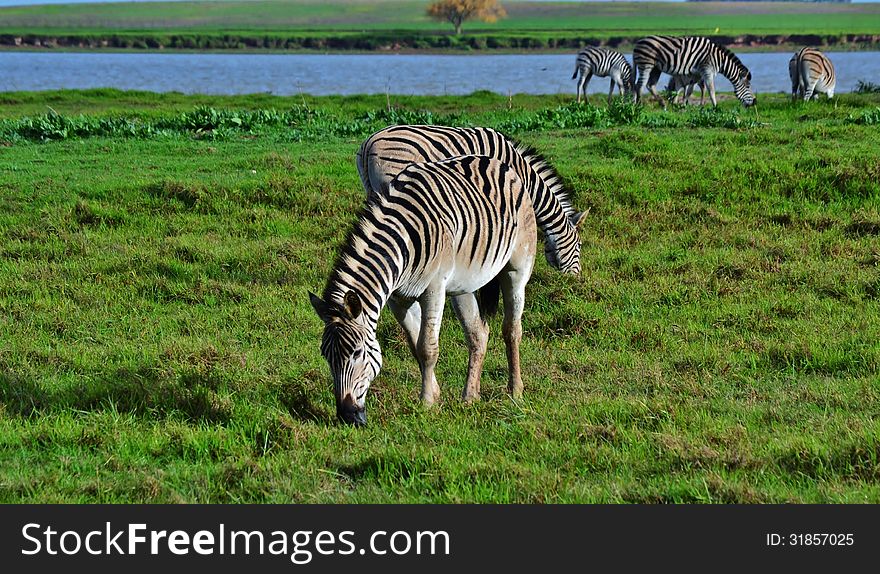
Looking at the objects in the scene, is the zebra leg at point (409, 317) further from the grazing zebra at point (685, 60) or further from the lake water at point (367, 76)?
the lake water at point (367, 76)

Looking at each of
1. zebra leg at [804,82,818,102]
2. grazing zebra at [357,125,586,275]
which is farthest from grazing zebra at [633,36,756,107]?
grazing zebra at [357,125,586,275]

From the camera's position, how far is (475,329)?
6.63 meters

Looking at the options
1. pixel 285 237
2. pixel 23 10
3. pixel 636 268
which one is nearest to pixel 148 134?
pixel 285 237

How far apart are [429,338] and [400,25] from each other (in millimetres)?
120517

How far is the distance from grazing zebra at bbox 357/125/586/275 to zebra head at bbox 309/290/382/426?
89.5 inches

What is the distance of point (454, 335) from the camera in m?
8.25

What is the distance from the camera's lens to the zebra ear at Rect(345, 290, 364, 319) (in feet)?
17.3

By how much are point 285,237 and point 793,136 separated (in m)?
8.24

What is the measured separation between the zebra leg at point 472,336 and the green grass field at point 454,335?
0.16 meters

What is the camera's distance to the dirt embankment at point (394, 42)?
81812 millimetres

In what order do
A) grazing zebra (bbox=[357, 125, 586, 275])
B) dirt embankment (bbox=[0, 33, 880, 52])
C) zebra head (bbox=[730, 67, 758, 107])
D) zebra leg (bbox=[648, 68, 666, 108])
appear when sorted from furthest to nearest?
dirt embankment (bbox=[0, 33, 880, 52]), zebra leg (bbox=[648, 68, 666, 108]), zebra head (bbox=[730, 67, 758, 107]), grazing zebra (bbox=[357, 125, 586, 275])

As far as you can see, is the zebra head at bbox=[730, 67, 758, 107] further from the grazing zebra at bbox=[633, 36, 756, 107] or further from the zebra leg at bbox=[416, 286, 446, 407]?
the zebra leg at bbox=[416, 286, 446, 407]

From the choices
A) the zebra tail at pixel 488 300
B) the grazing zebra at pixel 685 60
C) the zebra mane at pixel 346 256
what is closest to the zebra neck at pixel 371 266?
the zebra mane at pixel 346 256

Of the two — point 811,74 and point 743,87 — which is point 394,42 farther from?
point 811,74
